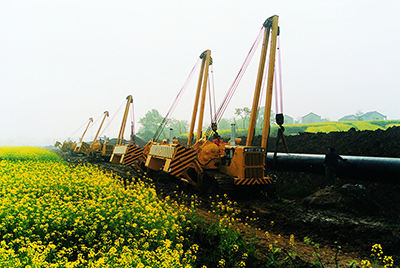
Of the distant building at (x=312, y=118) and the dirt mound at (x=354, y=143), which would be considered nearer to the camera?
the dirt mound at (x=354, y=143)

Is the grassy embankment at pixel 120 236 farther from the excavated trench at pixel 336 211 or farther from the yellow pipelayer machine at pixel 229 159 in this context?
the yellow pipelayer machine at pixel 229 159

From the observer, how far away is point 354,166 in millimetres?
10734

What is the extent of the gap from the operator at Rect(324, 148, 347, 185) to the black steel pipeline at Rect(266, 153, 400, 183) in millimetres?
226

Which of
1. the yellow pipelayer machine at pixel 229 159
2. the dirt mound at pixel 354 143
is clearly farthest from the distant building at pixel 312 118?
the yellow pipelayer machine at pixel 229 159

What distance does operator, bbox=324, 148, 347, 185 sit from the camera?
35.7 ft

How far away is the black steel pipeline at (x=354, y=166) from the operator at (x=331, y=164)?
0.23 meters

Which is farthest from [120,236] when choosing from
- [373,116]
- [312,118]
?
[312,118]

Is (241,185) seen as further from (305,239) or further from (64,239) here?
(64,239)

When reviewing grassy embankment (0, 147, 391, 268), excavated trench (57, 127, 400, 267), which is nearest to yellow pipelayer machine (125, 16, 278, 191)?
excavated trench (57, 127, 400, 267)

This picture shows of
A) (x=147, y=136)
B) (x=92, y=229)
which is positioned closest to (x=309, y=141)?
(x=92, y=229)

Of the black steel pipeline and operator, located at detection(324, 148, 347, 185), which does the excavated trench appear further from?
operator, located at detection(324, 148, 347, 185)

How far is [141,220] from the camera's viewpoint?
6105 mm

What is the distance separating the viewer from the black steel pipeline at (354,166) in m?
9.61

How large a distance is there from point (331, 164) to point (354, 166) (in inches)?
28.9
